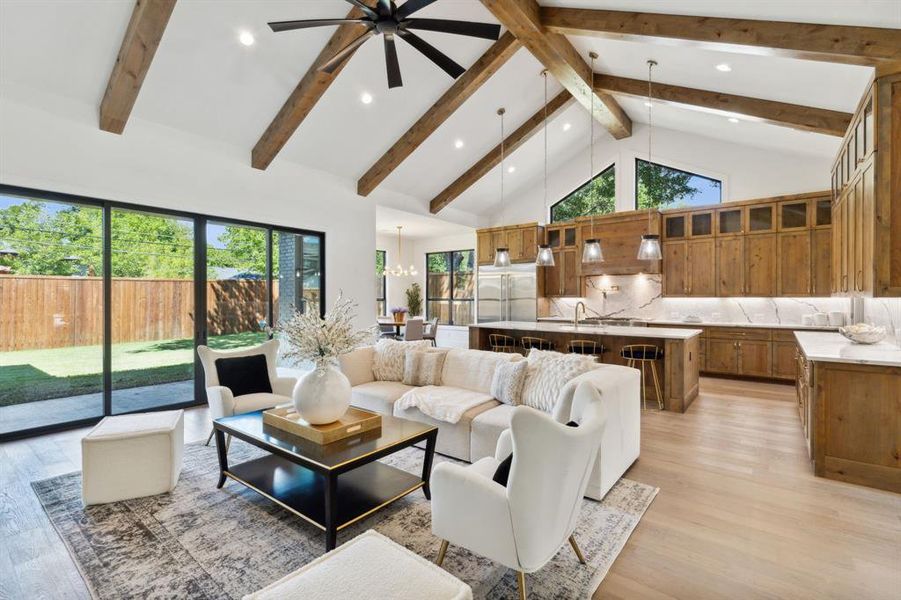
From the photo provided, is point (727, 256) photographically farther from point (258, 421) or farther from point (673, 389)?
point (258, 421)

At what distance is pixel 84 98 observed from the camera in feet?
13.8

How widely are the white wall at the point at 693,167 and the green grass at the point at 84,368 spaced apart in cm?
723

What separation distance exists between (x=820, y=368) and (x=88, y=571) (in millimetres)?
4754

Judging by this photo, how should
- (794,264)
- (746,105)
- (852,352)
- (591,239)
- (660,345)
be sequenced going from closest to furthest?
(852,352)
(746,105)
(660,345)
(591,239)
(794,264)

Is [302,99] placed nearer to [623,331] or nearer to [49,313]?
[49,313]

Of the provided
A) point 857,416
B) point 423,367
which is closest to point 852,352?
point 857,416

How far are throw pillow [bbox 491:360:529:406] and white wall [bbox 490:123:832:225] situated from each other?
232 inches

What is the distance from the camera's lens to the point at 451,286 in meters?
11.3

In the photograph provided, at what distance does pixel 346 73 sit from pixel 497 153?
3.62 metres

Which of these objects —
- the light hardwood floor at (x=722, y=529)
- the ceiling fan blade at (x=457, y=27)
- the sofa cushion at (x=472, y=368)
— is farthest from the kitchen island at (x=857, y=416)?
the ceiling fan blade at (x=457, y=27)

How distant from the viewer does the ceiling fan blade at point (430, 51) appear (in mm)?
3161

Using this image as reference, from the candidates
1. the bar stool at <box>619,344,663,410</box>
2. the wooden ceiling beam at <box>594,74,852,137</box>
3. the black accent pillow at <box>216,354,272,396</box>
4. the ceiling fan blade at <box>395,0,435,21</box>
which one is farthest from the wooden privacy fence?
the wooden ceiling beam at <box>594,74,852,137</box>

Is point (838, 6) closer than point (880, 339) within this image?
Yes

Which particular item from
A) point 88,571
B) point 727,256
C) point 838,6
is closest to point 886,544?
point 838,6
